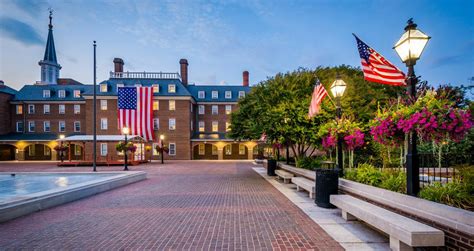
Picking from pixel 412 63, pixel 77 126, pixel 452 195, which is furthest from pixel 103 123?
pixel 452 195

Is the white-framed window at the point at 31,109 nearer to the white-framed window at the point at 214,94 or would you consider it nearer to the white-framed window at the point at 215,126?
the white-framed window at the point at 214,94

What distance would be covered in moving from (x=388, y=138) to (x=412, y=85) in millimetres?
1314

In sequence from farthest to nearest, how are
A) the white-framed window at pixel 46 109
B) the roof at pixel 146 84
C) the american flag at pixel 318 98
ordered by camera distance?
1. the white-framed window at pixel 46 109
2. the roof at pixel 146 84
3. the american flag at pixel 318 98

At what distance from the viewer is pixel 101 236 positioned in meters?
5.25

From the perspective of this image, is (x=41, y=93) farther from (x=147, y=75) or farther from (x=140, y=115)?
(x=140, y=115)

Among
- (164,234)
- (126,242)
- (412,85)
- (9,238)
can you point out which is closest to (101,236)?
(126,242)

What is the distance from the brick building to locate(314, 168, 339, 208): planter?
92.0 feet

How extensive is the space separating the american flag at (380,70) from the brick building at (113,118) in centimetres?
2925

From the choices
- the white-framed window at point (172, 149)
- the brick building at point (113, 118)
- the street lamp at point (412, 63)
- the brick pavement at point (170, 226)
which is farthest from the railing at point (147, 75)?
the street lamp at point (412, 63)

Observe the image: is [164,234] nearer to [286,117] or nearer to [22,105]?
Result: [286,117]

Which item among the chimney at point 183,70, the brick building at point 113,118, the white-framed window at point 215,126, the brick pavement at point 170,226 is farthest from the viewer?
the chimney at point 183,70

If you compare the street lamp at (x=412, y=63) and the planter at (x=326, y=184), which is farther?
the planter at (x=326, y=184)

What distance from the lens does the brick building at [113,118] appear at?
34.8 metres

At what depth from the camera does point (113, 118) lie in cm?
3484
